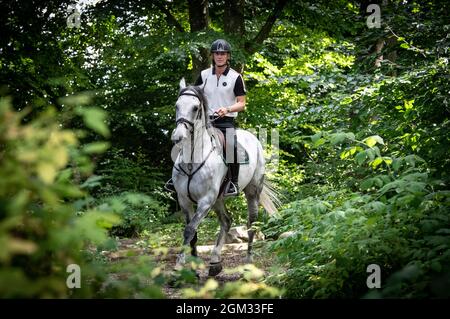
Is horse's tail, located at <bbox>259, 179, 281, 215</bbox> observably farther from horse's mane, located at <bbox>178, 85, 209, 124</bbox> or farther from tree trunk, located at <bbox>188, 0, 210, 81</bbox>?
tree trunk, located at <bbox>188, 0, 210, 81</bbox>

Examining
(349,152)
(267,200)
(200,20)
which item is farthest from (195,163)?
(200,20)

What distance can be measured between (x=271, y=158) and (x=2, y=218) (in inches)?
458

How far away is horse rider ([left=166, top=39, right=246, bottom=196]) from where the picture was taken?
716 cm

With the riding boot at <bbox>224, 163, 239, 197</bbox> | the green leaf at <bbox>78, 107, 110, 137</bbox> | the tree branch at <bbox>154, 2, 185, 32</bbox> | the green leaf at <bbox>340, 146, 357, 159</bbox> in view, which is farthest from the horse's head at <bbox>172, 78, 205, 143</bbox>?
the tree branch at <bbox>154, 2, 185, 32</bbox>

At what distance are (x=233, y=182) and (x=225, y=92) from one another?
1.47 meters

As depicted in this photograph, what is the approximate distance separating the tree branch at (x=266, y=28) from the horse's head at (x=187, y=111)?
6.35 metres

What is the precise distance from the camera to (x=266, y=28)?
41.2 feet

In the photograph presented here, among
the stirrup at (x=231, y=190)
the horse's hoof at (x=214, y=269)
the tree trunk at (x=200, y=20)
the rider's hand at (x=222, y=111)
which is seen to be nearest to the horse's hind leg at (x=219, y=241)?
the horse's hoof at (x=214, y=269)

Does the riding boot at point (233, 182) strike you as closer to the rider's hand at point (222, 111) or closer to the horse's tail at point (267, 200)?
the rider's hand at point (222, 111)

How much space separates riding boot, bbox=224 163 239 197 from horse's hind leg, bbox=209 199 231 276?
57cm

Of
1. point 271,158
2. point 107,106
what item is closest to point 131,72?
point 107,106

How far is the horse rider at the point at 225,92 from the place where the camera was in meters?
7.16

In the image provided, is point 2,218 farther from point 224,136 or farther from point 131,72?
point 131,72

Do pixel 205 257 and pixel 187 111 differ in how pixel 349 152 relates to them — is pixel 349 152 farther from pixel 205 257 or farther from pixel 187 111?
pixel 205 257
